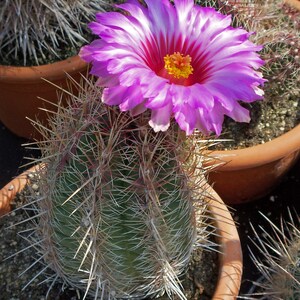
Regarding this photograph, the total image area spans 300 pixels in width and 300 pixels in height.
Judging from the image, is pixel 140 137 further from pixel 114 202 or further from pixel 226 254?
pixel 226 254

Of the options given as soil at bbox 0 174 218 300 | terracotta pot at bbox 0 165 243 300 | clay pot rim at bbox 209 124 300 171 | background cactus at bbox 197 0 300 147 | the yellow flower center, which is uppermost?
the yellow flower center

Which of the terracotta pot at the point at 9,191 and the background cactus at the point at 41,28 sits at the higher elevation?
the background cactus at the point at 41,28

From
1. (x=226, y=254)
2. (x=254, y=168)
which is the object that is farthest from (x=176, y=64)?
(x=254, y=168)

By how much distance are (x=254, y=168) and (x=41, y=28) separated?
28.3 inches

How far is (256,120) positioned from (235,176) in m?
0.17

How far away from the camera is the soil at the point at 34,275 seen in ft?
3.97

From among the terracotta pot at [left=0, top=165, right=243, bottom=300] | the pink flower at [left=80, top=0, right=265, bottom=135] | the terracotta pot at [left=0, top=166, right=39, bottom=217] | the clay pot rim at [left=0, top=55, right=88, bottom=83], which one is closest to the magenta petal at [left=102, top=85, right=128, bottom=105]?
the pink flower at [left=80, top=0, right=265, bottom=135]

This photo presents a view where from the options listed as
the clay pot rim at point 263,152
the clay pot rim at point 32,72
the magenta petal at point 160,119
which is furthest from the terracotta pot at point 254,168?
the magenta petal at point 160,119

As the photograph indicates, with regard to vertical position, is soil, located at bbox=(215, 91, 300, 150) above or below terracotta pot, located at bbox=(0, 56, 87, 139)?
above

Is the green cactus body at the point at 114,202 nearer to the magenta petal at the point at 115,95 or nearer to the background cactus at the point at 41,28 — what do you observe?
the magenta petal at the point at 115,95

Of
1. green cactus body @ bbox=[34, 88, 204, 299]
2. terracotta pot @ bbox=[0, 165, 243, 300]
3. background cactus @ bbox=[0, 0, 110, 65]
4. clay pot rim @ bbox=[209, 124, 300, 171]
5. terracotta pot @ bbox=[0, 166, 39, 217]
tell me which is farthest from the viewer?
background cactus @ bbox=[0, 0, 110, 65]

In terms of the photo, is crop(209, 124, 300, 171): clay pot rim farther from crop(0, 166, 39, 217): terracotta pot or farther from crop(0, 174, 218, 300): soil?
crop(0, 166, 39, 217): terracotta pot

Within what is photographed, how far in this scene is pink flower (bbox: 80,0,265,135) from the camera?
2.43 ft

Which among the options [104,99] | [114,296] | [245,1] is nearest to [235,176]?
[245,1]
